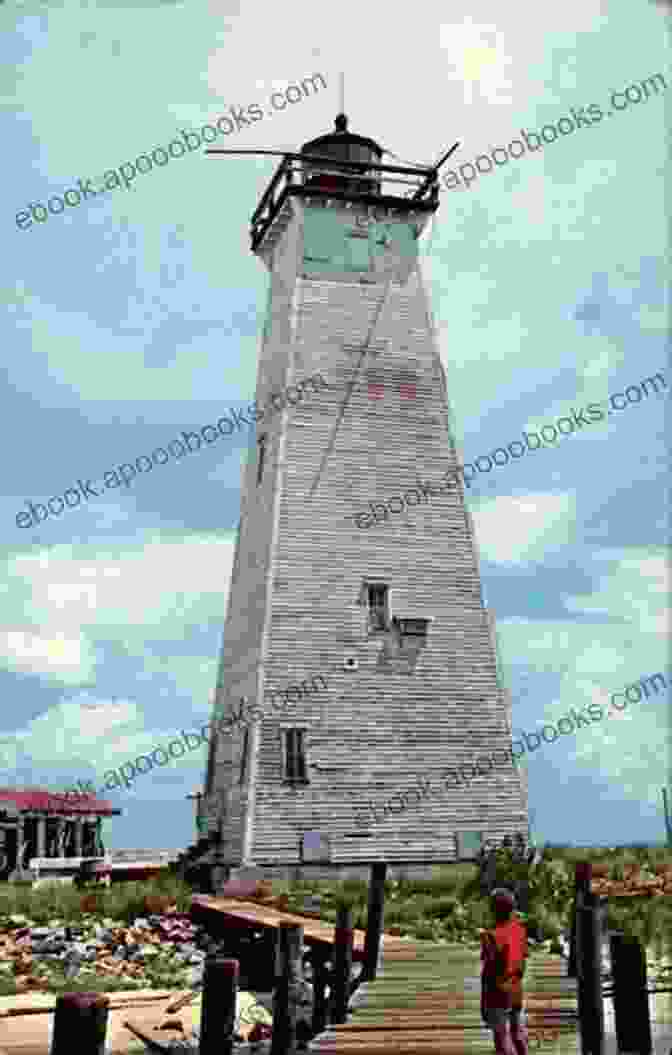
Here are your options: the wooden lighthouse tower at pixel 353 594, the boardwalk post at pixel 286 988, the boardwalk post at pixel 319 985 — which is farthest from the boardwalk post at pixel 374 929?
A: the wooden lighthouse tower at pixel 353 594

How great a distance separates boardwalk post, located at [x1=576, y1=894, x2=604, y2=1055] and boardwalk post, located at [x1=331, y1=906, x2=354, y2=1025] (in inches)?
92.6

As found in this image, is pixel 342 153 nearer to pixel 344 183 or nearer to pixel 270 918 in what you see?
pixel 344 183

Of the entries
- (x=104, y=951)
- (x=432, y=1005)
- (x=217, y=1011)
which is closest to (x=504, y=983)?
(x=217, y=1011)

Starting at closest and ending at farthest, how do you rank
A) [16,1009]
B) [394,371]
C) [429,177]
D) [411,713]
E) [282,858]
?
[16,1009] → [282,858] → [411,713] → [394,371] → [429,177]

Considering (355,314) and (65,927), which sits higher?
(355,314)

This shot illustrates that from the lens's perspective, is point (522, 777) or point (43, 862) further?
point (43, 862)

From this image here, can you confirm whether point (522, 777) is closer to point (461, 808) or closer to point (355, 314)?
point (461, 808)

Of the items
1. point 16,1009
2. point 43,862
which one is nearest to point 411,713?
point 43,862

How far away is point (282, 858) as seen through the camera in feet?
71.5

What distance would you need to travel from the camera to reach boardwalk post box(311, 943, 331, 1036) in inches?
472

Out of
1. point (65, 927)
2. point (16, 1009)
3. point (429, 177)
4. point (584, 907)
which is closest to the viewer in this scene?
point (584, 907)

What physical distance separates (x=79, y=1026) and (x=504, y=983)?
287cm

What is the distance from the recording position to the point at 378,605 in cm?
2395

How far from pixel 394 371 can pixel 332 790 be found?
8.89 m
